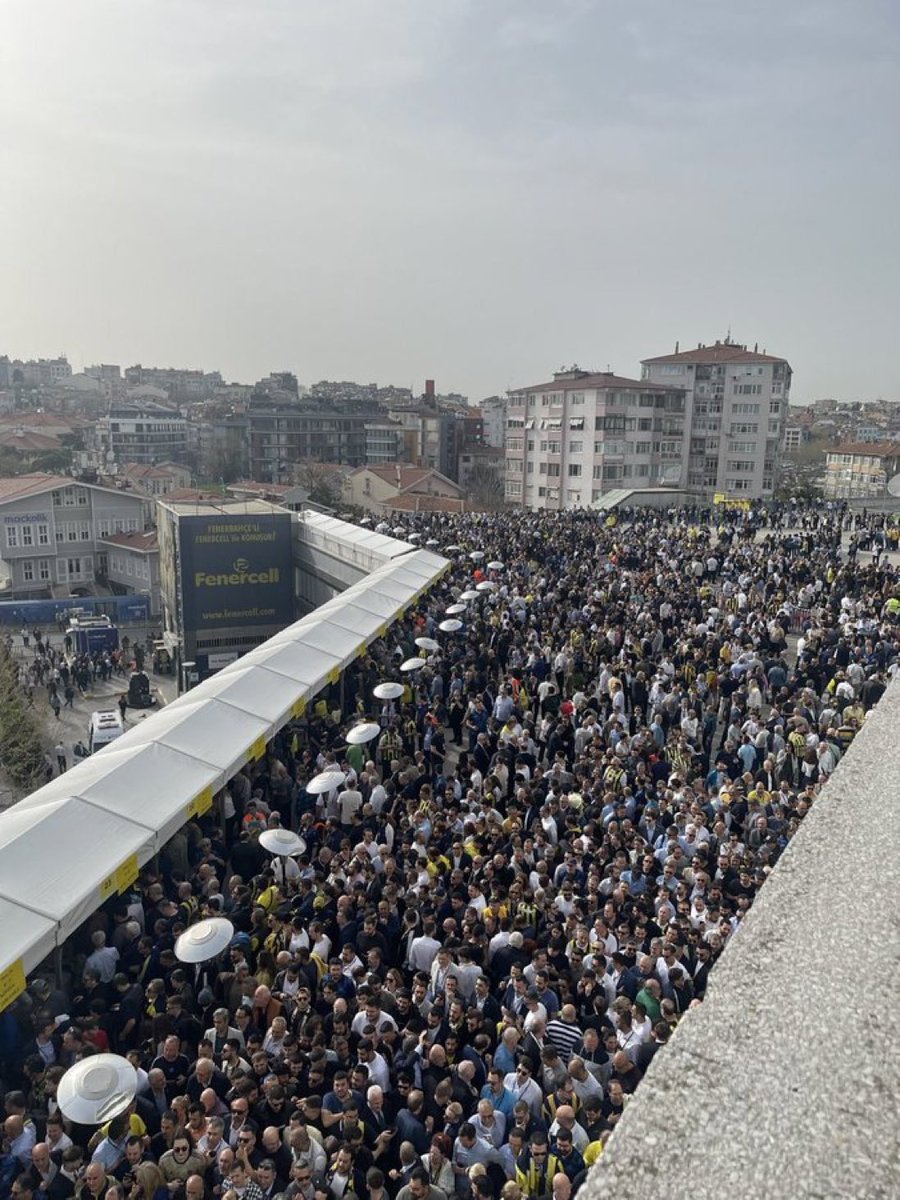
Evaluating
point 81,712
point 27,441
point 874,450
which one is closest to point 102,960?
point 81,712

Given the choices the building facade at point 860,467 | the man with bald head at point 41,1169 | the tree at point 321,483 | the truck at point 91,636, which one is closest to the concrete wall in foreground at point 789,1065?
the man with bald head at point 41,1169

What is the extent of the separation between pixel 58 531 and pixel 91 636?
704 inches

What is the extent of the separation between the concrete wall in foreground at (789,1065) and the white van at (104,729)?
22.7 meters

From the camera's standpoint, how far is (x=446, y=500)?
58.2m

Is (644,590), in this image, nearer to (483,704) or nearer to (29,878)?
(483,704)

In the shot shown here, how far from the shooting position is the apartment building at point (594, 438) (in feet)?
195

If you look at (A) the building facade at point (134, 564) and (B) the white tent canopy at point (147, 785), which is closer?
(B) the white tent canopy at point (147, 785)

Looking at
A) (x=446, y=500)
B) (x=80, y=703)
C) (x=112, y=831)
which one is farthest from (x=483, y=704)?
(x=446, y=500)

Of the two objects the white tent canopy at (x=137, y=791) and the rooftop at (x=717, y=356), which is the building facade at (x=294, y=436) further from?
the white tent canopy at (x=137, y=791)

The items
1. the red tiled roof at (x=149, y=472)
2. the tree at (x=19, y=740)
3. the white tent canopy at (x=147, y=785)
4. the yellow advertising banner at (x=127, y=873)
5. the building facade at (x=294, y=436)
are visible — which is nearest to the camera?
the yellow advertising banner at (x=127, y=873)

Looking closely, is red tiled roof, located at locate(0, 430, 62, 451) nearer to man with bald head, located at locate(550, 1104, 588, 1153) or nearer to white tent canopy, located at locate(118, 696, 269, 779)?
white tent canopy, located at locate(118, 696, 269, 779)

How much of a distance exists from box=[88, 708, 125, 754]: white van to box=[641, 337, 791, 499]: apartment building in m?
44.9

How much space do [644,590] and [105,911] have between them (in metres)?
13.8

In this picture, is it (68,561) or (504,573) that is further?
(68,561)
